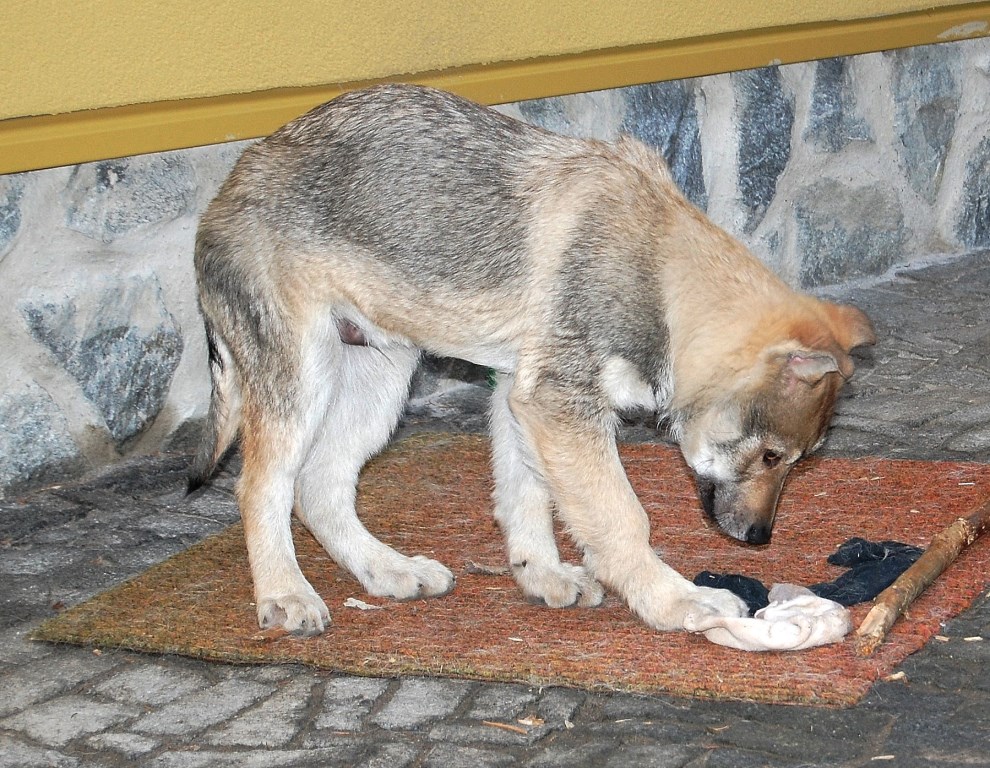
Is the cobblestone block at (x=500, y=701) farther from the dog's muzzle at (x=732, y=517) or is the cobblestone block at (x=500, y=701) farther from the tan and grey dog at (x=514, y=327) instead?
the dog's muzzle at (x=732, y=517)

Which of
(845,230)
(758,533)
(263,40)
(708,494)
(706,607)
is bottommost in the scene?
(706,607)

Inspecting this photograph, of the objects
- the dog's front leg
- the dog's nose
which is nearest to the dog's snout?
the dog's nose

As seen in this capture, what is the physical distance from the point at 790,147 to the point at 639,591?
4.33 metres

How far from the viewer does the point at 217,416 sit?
16.3 feet

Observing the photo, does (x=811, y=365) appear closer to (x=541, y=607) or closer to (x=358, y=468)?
(x=541, y=607)

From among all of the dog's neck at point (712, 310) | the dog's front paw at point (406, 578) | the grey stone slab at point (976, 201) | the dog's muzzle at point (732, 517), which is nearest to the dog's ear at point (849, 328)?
the dog's neck at point (712, 310)

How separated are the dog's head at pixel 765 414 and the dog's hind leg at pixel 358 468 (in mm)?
1044

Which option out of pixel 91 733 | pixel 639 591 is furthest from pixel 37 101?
pixel 639 591

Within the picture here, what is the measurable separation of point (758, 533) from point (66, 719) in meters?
2.28

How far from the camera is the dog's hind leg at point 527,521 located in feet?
15.3

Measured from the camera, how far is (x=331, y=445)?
510cm

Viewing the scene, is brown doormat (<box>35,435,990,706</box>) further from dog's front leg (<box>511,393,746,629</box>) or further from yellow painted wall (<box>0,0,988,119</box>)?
yellow painted wall (<box>0,0,988,119</box>)

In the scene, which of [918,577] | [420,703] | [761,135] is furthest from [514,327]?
[761,135]

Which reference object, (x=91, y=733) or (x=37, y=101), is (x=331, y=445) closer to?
(x=91, y=733)
